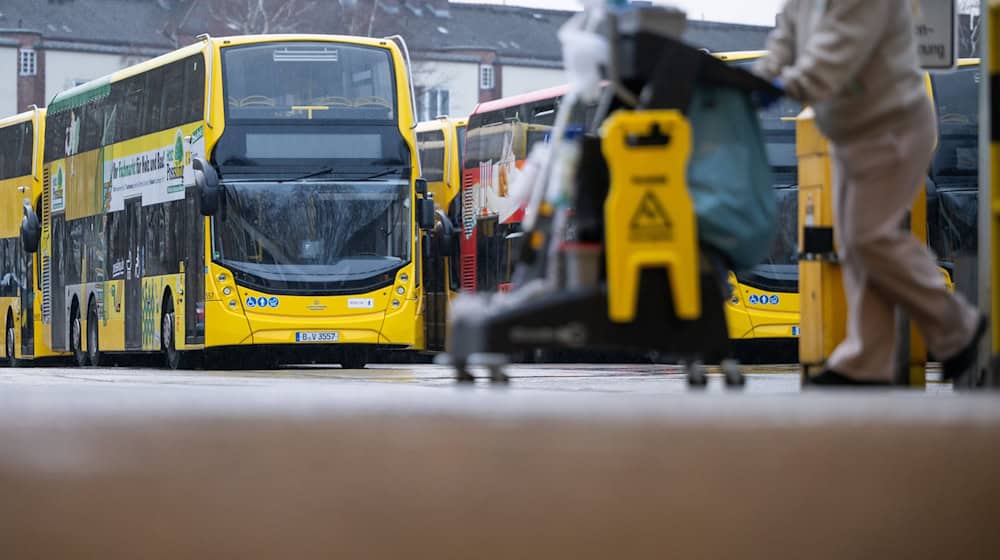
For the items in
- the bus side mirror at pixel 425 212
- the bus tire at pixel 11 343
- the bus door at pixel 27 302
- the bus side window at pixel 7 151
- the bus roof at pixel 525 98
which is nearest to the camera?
the bus side mirror at pixel 425 212

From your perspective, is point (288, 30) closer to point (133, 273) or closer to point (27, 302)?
point (27, 302)

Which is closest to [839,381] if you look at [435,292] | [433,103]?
[435,292]

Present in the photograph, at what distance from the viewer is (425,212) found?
24.7 m

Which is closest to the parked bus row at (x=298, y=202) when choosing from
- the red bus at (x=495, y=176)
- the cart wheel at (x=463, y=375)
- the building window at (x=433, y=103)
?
the red bus at (x=495, y=176)

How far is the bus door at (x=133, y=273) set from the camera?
26516mm

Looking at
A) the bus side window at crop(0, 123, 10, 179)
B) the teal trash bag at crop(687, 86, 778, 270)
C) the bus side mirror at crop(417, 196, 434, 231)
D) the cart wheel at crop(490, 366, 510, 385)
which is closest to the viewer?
the teal trash bag at crop(687, 86, 778, 270)

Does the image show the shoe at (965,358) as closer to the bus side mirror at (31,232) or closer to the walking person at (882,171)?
the walking person at (882,171)

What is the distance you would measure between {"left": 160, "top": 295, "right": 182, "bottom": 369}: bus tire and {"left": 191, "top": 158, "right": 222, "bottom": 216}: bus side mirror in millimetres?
1810

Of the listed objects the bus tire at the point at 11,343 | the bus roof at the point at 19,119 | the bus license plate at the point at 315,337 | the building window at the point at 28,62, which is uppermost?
the building window at the point at 28,62

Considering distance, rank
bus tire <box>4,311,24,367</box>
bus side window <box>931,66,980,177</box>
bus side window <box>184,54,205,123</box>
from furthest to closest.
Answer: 1. bus tire <box>4,311,24,367</box>
2. bus side window <box>931,66,980,177</box>
3. bus side window <box>184,54,205,123</box>

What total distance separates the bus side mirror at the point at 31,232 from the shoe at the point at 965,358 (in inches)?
1034

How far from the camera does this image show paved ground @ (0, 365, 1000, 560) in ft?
10.5

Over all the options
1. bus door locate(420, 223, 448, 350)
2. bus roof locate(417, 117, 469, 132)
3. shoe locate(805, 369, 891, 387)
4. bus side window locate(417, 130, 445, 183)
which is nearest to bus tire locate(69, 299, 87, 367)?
bus door locate(420, 223, 448, 350)

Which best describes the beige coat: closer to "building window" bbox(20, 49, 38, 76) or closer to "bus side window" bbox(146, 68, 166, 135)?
"bus side window" bbox(146, 68, 166, 135)
